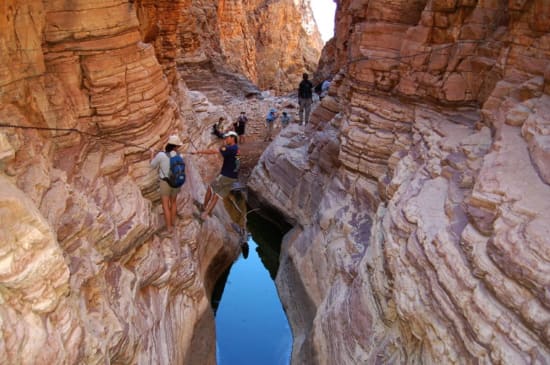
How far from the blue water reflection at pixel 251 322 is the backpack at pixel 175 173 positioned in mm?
3179

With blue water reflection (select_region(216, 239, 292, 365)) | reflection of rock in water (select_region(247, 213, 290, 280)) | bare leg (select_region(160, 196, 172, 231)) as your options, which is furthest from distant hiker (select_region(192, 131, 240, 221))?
reflection of rock in water (select_region(247, 213, 290, 280))

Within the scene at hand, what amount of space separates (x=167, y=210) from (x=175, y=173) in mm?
697

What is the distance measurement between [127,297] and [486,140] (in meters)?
4.42

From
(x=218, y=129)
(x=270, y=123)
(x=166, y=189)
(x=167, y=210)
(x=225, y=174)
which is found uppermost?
(x=166, y=189)

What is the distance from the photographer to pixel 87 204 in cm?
496

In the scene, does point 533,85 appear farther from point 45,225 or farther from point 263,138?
point 263,138

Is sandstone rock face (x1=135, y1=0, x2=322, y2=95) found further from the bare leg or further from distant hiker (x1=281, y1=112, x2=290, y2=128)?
distant hiker (x1=281, y1=112, x2=290, y2=128)

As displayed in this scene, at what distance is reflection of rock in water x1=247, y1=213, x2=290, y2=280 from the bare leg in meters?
4.09

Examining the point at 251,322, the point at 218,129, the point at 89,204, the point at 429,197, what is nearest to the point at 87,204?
the point at 89,204

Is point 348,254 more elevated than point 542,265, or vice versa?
point 542,265

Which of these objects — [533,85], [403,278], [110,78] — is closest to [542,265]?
[403,278]

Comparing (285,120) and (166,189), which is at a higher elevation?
(166,189)

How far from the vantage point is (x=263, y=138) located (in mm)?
15008

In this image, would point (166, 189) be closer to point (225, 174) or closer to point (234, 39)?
point (225, 174)
